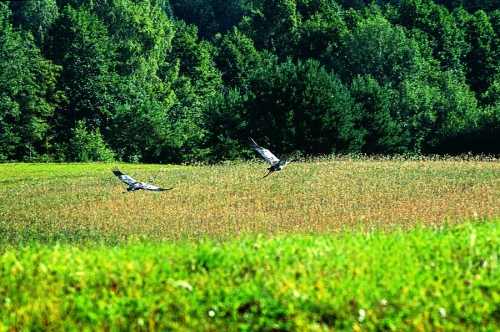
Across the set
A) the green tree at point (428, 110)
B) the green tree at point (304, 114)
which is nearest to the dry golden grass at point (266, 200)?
the green tree at point (304, 114)

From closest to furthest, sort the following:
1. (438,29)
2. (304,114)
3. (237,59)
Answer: (304,114), (438,29), (237,59)

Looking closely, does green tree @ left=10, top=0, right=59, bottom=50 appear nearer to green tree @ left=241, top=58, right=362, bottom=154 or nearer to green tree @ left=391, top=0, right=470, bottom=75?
green tree @ left=241, top=58, right=362, bottom=154

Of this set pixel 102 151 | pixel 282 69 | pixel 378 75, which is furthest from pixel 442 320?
pixel 378 75

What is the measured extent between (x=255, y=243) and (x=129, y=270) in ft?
4.06

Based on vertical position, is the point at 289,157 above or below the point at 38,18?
above

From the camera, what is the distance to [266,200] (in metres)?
23.7

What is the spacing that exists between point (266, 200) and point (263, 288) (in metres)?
18.3

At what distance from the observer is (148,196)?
998 inches

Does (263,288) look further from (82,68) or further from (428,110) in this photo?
(82,68)

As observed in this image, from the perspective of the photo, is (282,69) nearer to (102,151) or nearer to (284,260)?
(102,151)

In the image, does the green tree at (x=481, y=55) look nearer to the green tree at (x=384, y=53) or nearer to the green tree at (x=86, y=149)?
the green tree at (x=384, y=53)

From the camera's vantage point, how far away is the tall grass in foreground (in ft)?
16.8

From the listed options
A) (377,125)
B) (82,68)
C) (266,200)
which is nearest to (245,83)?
(82,68)

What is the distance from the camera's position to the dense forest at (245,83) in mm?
50156
